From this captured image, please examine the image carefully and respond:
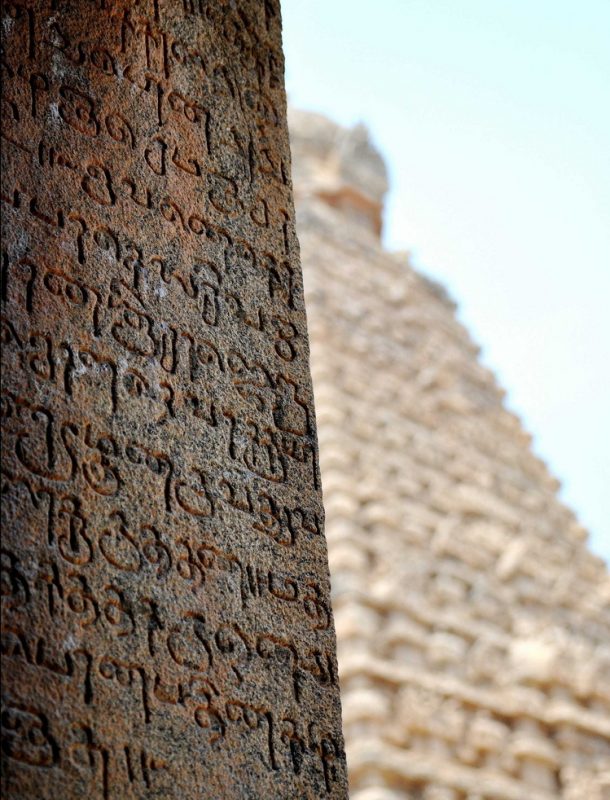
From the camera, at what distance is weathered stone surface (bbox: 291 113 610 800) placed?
6227 millimetres

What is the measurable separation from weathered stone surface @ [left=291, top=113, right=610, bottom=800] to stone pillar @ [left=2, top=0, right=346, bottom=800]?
353cm

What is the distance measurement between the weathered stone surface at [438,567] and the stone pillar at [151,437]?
3.53m

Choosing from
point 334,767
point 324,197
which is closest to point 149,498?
point 334,767

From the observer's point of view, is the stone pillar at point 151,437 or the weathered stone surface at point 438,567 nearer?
the stone pillar at point 151,437

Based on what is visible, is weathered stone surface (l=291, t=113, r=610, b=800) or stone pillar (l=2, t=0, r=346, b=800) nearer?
stone pillar (l=2, t=0, r=346, b=800)

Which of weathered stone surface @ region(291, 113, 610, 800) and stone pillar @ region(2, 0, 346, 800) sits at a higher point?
weathered stone surface @ region(291, 113, 610, 800)

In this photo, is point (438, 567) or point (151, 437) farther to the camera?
point (438, 567)

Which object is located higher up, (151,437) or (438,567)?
(438,567)

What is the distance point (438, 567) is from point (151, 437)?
6.09 metres

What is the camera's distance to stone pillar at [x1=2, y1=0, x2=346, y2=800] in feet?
5.98

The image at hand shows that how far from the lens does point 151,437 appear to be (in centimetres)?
206

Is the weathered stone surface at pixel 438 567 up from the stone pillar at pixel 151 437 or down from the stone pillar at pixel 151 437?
up

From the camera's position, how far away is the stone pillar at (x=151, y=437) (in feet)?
5.98

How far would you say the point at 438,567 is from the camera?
315 inches
